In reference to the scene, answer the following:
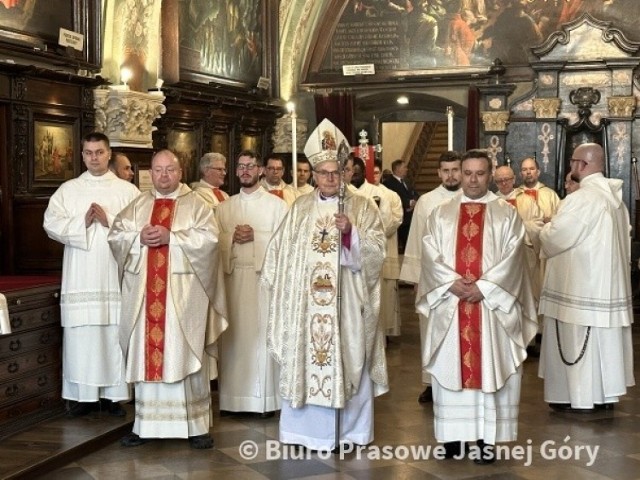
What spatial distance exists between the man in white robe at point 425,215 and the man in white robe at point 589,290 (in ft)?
3.15

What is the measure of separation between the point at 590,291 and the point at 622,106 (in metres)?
9.37

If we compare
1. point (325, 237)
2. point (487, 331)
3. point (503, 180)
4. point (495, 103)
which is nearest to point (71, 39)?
point (503, 180)

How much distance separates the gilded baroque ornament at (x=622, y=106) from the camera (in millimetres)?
16188

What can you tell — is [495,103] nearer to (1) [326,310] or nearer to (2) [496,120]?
(2) [496,120]

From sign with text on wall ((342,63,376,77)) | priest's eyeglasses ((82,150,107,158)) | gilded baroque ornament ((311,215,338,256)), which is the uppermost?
sign with text on wall ((342,63,376,77))

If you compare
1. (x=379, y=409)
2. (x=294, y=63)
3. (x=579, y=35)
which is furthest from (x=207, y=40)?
(x=379, y=409)

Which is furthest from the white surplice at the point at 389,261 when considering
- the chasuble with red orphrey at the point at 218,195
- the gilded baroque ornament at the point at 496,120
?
the gilded baroque ornament at the point at 496,120

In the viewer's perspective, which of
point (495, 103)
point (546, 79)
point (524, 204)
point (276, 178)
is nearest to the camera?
point (276, 178)

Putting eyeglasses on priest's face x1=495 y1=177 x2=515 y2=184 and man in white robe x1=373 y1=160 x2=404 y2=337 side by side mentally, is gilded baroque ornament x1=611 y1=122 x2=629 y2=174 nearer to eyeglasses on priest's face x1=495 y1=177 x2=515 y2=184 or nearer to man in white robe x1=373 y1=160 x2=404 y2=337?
man in white robe x1=373 y1=160 x2=404 y2=337

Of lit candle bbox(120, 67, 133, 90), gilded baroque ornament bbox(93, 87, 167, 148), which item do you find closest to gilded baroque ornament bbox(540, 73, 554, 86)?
gilded baroque ornament bbox(93, 87, 167, 148)

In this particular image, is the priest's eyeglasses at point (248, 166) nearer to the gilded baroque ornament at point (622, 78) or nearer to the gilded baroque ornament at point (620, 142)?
the gilded baroque ornament at point (620, 142)

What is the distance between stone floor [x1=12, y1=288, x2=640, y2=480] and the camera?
20.0ft

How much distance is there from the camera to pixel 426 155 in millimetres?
23781

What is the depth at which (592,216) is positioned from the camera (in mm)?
7641
